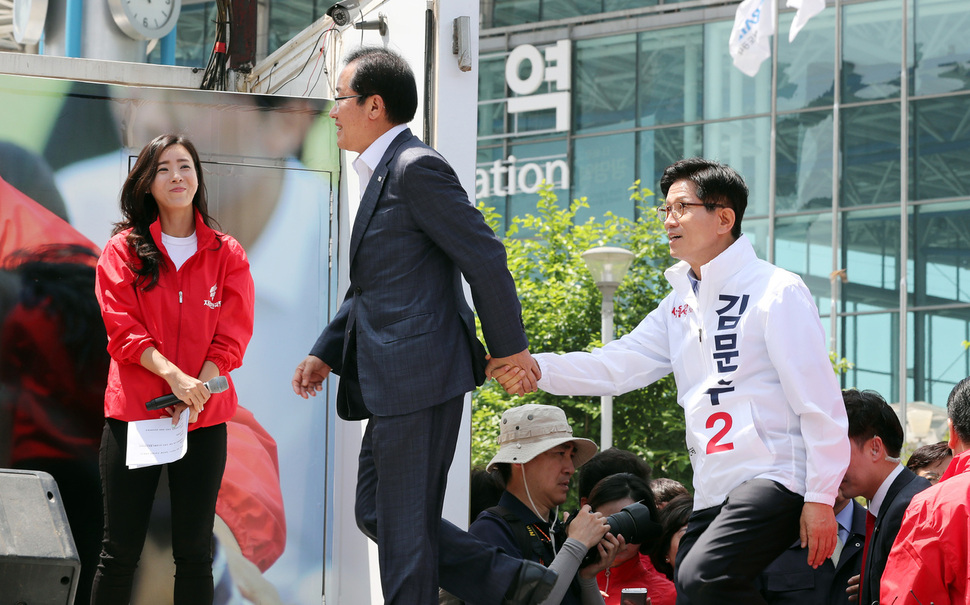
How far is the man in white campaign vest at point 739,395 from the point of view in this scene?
3.73 metres

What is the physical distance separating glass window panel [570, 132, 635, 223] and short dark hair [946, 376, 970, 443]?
1964 centimetres

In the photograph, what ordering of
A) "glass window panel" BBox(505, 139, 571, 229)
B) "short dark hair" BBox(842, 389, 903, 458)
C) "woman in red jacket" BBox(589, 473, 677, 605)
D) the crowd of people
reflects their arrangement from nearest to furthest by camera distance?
the crowd of people → "short dark hair" BBox(842, 389, 903, 458) → "woman in red jacket" BBox(589, 473, 677, 605) → "glass window panel" BBox(505, 139, 571, 229)

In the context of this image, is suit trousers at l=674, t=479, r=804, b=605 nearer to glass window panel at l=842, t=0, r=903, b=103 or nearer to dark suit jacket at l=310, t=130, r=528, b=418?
dark suit jacket at l=310, t=130, r=528, b=418

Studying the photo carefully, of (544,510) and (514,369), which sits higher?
(514,369)

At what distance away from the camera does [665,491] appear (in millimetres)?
5625

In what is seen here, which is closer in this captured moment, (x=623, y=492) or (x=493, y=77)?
(x=623, y=492)

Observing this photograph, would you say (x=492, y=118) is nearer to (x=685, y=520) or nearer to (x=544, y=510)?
(x=544, y=510)

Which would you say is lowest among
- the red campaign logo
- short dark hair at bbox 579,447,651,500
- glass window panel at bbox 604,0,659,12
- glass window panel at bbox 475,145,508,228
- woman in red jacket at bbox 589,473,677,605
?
woman in red jacket at bbox 589,473,677,605

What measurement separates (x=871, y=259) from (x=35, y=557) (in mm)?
20011

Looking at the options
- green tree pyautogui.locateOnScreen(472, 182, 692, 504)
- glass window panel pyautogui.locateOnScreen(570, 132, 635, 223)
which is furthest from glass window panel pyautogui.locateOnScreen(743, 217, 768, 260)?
green tree pyautogui.locateOnScreen(472, 182, 692, 504)

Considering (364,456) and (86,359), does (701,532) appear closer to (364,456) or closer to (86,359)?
(364,456)

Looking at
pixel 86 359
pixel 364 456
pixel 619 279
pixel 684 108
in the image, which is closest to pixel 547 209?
pixel 619 279

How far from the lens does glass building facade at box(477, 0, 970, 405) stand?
20844 mm

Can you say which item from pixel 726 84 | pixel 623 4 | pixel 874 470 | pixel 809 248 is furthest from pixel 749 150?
pixel 874 470
